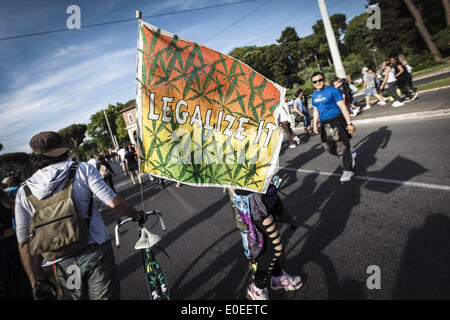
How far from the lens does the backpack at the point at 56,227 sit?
1657 millimetres

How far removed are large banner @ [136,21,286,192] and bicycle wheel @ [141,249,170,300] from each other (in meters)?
1.11

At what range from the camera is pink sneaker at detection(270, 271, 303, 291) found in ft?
8.22

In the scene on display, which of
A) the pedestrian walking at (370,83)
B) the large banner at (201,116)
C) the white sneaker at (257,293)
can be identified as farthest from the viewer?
the pedestrian walking at (370,83)

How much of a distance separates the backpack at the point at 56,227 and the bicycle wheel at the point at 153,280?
2.93 ft

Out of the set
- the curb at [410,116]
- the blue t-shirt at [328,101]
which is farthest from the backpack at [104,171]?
the curb at [410,116]

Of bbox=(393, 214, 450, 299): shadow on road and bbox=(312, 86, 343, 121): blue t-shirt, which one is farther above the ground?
bbox=(312, 86, 343, 121): blue t-shirt

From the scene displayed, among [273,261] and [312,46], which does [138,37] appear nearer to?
[273,261]

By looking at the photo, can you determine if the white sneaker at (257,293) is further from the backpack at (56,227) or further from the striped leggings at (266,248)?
the backpack at (56,227)

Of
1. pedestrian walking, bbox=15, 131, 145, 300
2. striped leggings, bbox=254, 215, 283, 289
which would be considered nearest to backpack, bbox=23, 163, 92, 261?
pedestrian walking, bbox=15, 131, 145, 300

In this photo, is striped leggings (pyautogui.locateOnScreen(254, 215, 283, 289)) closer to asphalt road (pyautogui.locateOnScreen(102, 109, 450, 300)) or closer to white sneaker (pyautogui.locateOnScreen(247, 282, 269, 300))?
white sneaker (pyautogui.locateOnScreen(247, 282, 269, 300))

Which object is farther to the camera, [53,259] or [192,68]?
[192,68]

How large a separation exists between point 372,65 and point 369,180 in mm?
49495
